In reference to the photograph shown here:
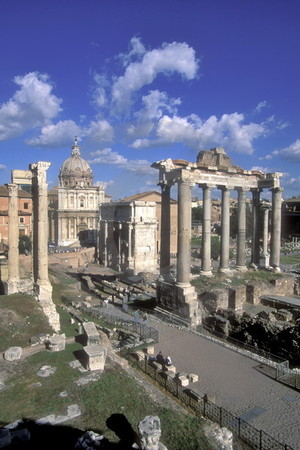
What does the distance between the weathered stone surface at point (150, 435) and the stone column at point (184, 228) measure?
11318 mm

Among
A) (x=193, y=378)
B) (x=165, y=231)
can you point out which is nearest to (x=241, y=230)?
(x=165, y=231)

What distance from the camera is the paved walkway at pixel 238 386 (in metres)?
9.78

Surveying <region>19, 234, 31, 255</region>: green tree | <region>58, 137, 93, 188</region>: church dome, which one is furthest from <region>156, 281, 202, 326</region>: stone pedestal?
<region>58, 137, 93, 188</region>: church dome

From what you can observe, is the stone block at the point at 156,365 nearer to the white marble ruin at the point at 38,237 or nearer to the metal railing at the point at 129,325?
the metal railing at the point at 129,325

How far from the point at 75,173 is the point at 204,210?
1866 inches

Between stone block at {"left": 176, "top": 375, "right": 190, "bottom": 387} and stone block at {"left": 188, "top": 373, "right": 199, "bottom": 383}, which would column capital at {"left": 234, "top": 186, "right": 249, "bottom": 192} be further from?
stone block at {"left": 176, "top": 375, "right": 190, "bottom": 387}

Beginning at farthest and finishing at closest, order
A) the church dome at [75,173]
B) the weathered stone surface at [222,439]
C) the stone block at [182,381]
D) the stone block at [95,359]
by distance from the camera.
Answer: the church dome at [75,173] < the stone block at [182,381] < the stone block at [95,359] < the weathered stone surface at [222,439]

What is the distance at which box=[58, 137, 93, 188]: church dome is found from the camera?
2571 inches

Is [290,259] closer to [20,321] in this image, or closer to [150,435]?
[20,321]

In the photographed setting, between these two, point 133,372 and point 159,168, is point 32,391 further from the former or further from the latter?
point 159,168

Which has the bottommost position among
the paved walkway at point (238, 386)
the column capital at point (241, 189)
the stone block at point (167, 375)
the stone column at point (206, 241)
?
the paved walkway at point (238, 386)

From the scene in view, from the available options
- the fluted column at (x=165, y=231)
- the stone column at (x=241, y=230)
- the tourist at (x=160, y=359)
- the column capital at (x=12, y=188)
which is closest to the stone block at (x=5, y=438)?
the tourist at (x=160, y=359)

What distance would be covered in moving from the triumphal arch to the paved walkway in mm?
3139

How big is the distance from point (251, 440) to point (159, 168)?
1467 centimetres
